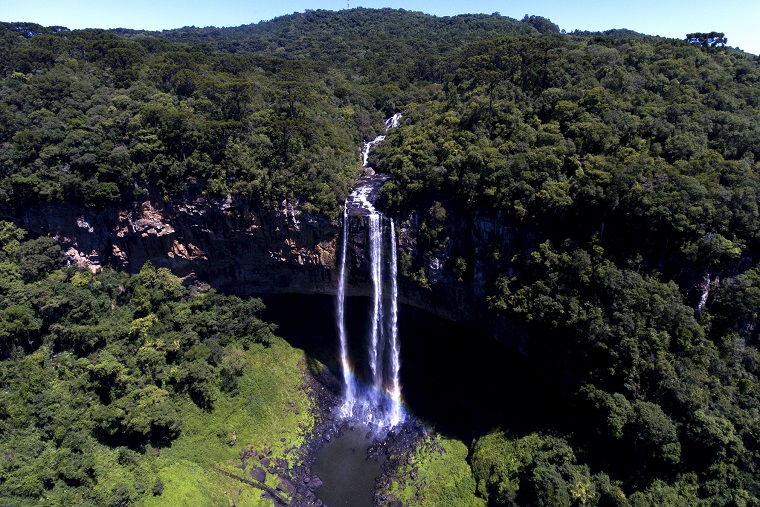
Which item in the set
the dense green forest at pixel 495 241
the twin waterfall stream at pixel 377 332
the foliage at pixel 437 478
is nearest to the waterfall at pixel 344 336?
the twin waterfall stream at pixel 377 332

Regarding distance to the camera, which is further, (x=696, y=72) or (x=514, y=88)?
(x=514, y=88)

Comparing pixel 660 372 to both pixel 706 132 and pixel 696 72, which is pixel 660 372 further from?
pixel 696 72

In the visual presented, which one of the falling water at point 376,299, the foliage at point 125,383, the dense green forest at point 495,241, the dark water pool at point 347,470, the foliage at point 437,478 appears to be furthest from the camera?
the falling water at point 376,299

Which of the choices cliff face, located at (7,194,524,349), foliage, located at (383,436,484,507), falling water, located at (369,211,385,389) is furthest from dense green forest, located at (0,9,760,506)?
falling water, located at (369,211,385,389)

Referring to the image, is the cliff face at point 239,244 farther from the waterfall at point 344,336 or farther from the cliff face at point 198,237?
the waterfall at point 344,336

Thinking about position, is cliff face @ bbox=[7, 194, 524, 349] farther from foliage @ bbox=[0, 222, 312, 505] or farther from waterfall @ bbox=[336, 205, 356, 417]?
foliage @ bbox=[0, 222, 312, 505]

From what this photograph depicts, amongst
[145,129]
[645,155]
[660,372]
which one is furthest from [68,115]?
[660,372]

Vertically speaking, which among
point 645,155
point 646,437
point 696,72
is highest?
point 696,72
